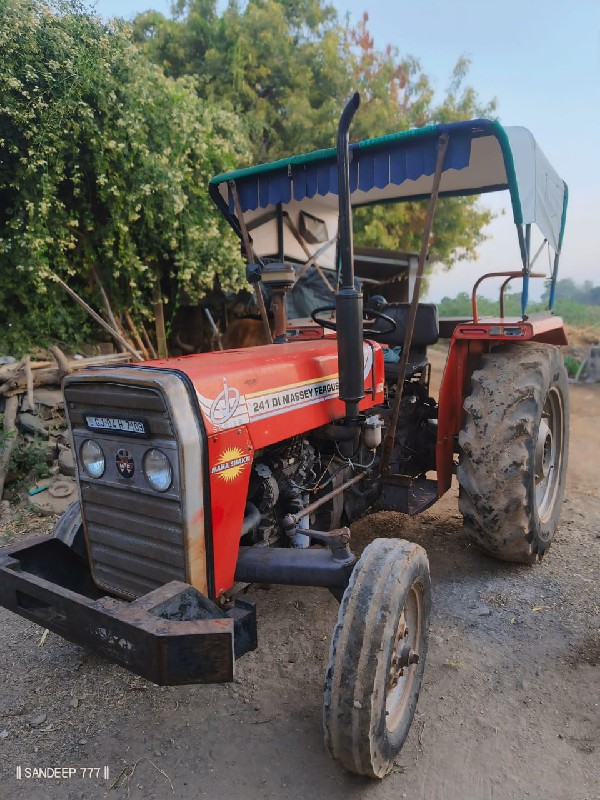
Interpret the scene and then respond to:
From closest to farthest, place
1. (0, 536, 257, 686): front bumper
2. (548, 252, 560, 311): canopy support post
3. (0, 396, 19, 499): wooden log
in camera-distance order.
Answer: (0, 536, 257, 686): front bumper → (548, 252, 560, 311): canopy support post → (0, 396, 19, 499): wooden log

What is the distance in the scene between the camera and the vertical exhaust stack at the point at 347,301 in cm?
226

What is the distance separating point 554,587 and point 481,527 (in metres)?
0.60

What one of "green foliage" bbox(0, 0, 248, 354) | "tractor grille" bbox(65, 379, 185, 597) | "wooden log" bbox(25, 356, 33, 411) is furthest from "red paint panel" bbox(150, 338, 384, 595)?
"green foliage" bbox(0, 0, 248, 354)

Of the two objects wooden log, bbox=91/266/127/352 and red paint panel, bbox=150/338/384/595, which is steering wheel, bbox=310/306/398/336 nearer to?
red paint panel, bbox=150/338/384/595

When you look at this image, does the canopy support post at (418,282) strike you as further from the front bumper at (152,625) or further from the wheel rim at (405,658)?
the front bumper at (152,625)

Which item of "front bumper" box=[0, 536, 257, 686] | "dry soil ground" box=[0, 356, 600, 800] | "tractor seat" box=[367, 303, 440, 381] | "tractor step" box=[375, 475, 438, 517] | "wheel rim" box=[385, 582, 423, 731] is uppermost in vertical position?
"tractor seat" box=[367, 303, 440, 381]

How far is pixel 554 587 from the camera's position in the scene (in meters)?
3.37

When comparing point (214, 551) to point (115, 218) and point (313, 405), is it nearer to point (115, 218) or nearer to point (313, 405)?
point (313, 405)

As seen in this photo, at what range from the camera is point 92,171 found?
6855mm

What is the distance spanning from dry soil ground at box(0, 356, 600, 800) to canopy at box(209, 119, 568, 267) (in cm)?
217

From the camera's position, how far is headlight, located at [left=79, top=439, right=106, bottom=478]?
7.52 ft

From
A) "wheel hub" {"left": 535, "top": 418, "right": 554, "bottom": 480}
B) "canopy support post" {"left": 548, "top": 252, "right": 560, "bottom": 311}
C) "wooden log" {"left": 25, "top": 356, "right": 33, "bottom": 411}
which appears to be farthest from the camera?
"wooden log" {"left": 25, "top": 356, "right": 33, "bottom": 411}

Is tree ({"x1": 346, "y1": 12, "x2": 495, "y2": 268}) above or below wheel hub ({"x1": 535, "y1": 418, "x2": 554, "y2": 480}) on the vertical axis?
above

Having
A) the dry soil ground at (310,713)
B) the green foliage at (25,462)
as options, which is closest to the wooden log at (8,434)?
the green foliage at (25,462)
